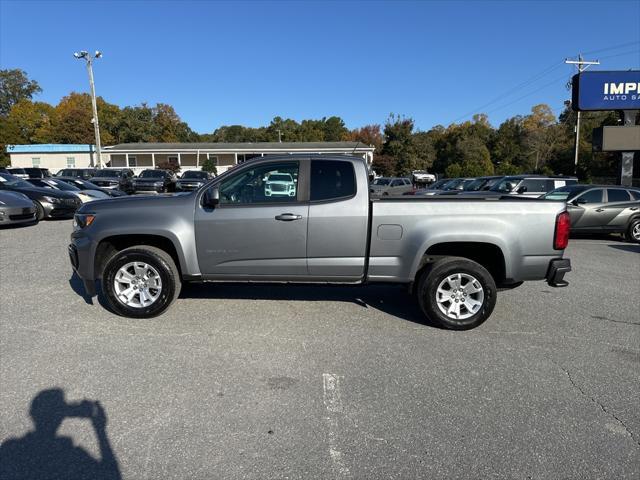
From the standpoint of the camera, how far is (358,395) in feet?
11.4

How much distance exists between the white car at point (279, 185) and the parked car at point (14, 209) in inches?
390

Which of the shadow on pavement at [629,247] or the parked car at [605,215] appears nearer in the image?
the shadow on pavement at [629,247]

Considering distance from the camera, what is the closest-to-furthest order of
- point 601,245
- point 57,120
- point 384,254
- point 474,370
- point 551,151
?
point 474,370, point 384,254, point 601,245, point 551,151, point 57,120

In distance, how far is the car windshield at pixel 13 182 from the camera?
14859 mm

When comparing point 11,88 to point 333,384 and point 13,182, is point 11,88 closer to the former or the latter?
point 13,182

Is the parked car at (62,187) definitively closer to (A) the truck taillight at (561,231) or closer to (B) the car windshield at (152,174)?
(B) the car windshield at (152,174)

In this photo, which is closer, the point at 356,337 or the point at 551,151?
the point at 356,337

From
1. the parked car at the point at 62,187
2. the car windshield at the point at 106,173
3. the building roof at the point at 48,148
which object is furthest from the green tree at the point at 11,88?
the parked car at the point at 62,187

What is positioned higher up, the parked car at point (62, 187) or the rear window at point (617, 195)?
the parked car at point (62, 187)

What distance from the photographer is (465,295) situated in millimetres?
4887

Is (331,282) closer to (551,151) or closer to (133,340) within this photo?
(133,340)

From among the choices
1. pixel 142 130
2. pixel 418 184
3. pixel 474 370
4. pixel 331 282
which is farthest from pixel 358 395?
pixel 142 130

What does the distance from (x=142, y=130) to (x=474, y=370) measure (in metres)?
79.3

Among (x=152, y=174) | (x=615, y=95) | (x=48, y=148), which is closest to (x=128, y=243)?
(x=615, y=95)
